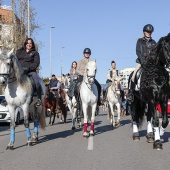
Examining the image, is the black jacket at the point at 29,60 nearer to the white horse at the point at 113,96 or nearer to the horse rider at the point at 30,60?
the horse rider at the point at 30,60

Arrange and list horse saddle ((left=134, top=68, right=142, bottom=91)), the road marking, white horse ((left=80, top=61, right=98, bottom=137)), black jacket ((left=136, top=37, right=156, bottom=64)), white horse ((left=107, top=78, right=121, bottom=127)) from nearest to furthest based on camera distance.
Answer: the road marking
horse saddle ((left=134, top=68, right=142, bottom=91))
black jacket ((left=136, top=37, right=156, bottom=64))
white horse ((left=80, top=61, right=98, bottom=137))
white horse ((left=107, top=78, right=121, bottom=127))

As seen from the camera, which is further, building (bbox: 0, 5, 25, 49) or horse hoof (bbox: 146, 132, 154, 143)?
A: building (bbox: 0, 5, 25, 49)

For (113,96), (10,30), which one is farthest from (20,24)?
(113,96)

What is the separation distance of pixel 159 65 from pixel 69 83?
32.3 feet

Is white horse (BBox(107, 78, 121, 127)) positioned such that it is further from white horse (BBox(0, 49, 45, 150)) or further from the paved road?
white horse (BBox(0, 49, 45, 150))

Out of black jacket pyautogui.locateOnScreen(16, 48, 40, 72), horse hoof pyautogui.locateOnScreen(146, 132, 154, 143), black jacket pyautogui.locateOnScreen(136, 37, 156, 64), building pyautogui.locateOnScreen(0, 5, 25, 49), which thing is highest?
building pyautogui.locateOnScreen(0, 5, 25, 49)

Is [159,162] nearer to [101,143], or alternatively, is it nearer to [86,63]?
[101,143]

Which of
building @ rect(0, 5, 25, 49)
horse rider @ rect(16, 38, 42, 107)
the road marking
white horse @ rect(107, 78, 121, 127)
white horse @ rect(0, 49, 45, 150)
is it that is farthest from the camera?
building @ rect(0, 5, 25, 49)

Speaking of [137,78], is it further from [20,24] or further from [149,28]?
[20,24]

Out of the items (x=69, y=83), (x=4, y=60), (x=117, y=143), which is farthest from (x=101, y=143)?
(x=69, y=83)

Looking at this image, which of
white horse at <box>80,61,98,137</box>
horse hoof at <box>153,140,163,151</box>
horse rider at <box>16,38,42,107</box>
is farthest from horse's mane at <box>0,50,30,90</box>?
horse hoof at <box>153,140,163,151</box>

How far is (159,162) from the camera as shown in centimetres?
809

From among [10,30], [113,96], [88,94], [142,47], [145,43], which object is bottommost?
[113,96]

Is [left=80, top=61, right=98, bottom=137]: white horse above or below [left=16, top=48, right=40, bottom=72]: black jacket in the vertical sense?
below
